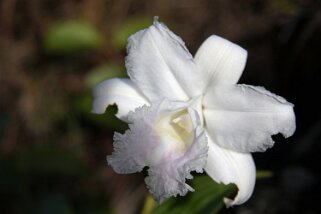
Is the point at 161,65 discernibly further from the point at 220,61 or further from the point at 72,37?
the point at 72,37

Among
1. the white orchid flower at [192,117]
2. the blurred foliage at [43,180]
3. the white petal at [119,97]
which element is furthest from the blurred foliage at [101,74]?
the white orchid flower at [192,117]

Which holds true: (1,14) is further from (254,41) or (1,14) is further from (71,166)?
(254,41)

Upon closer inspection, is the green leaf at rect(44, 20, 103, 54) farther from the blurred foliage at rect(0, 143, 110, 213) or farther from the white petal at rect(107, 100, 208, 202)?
the white petal at rect(107, 100, 208, 202)

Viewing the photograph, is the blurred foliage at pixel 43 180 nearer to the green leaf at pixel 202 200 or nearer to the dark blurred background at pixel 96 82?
the dark blurred background at pixel 96 82

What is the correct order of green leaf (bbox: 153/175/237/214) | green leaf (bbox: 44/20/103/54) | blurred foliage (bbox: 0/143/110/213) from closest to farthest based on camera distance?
green leaf (bbox: 153/175/237/214), blurred foliage (bbox: 0/143/110/213), green leaf (bbox: 44/20/103/54)

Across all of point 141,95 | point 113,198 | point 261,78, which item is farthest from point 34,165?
point 141,95

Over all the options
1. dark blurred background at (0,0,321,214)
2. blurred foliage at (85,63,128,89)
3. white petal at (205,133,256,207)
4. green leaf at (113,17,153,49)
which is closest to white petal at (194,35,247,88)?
white petal at (205,133,256,207)
